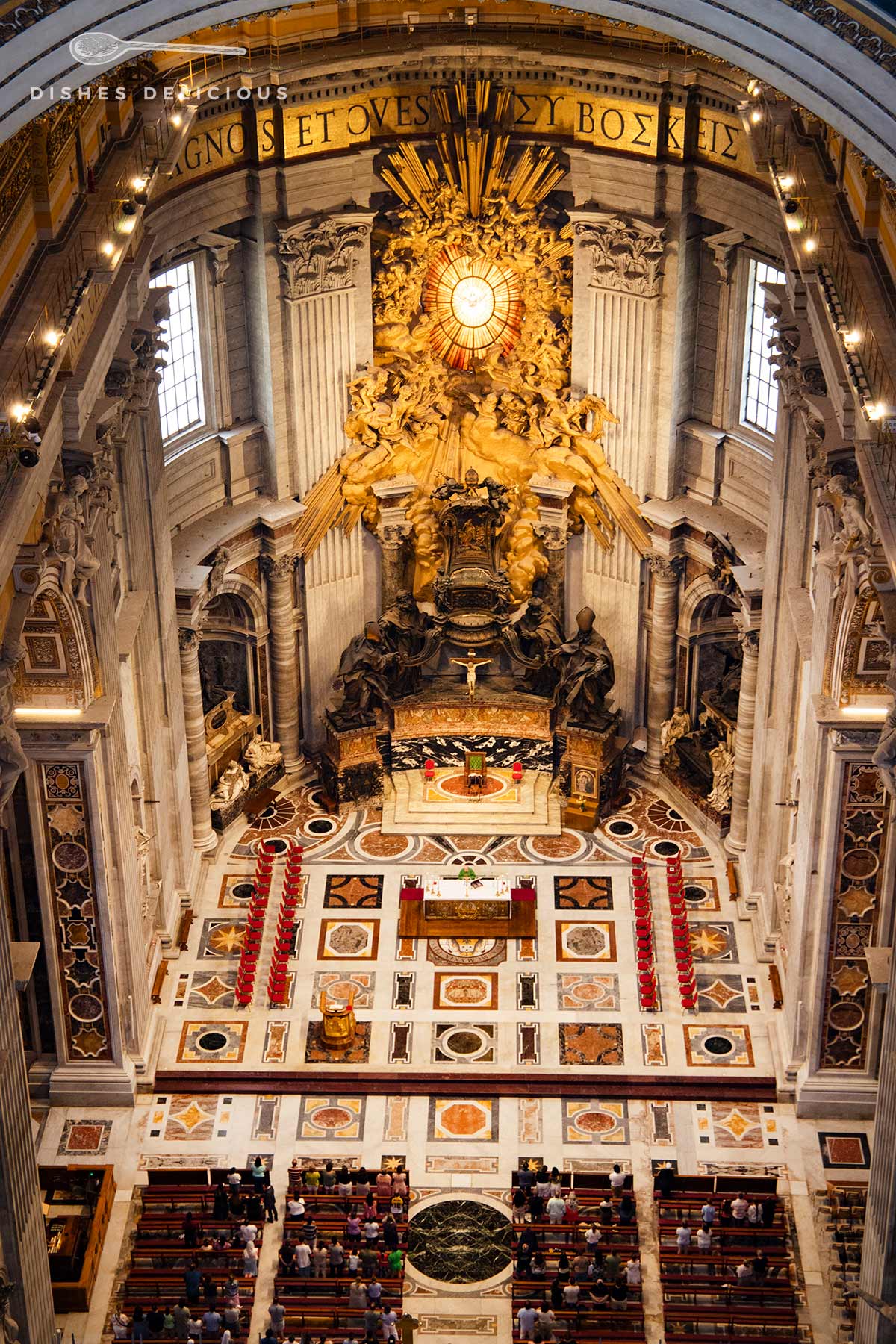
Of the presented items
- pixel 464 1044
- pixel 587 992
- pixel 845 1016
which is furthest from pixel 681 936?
pixel 845 1016

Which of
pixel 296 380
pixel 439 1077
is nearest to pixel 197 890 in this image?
pixel 439 1077

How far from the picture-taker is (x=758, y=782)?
3238 centimetres

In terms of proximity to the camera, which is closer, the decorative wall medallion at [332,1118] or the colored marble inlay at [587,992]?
the decorative wall medallion at [332,1118]

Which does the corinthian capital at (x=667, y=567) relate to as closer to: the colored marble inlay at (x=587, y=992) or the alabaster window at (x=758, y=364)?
the alabaster window at (x=758, y=364)

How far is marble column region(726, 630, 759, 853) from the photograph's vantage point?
1293 inches

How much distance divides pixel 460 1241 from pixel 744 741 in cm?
959

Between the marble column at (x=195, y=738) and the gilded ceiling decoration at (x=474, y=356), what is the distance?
311cm

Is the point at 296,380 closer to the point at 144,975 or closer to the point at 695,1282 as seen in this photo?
the point at 144,975

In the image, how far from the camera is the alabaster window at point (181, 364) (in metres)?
32.8

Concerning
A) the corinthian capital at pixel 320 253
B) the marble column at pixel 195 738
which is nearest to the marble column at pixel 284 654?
the marble column at pixel 195 738

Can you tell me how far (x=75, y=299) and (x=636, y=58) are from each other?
1093cm

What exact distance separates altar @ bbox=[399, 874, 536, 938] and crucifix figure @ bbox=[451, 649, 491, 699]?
471 cm

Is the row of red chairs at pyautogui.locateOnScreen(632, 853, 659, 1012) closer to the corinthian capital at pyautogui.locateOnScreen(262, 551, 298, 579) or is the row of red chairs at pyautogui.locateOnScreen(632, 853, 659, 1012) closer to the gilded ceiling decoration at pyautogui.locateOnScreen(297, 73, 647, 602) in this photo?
the gilded ceiling decoration at pyautogui.locateOnScreen(297, 73, 647, 602)

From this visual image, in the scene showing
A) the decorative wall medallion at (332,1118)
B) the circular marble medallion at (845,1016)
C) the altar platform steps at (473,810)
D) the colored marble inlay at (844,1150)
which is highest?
the altar platform steps at (473,810)
